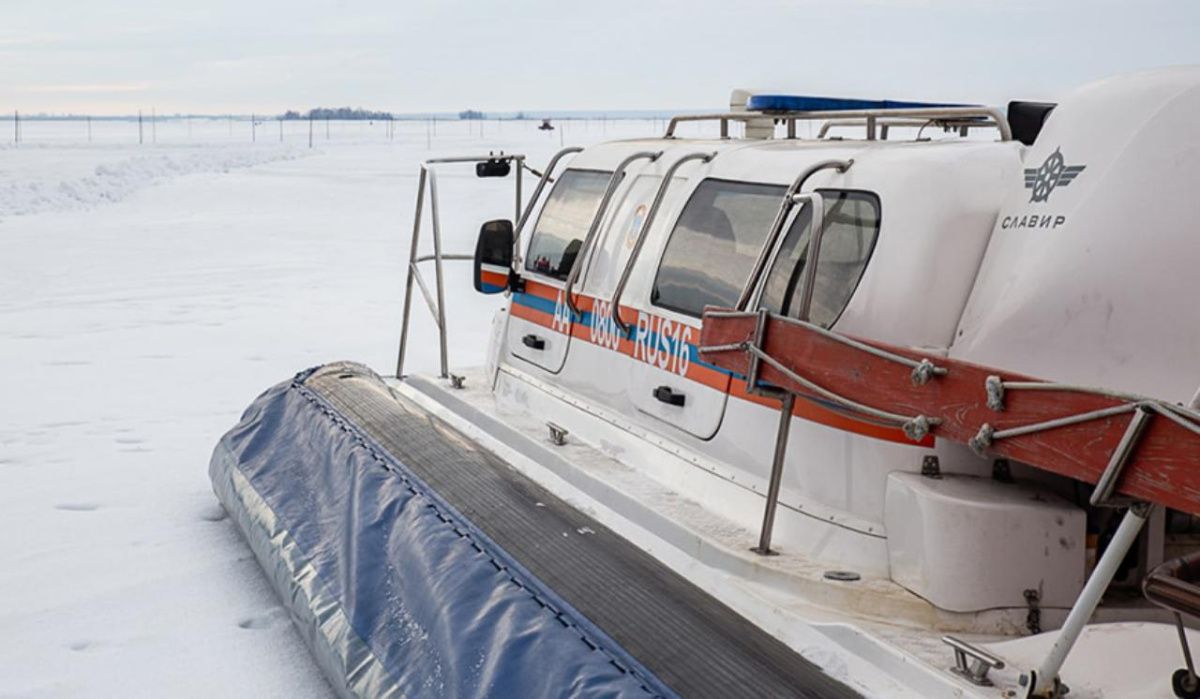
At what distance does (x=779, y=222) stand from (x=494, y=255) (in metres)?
2.42

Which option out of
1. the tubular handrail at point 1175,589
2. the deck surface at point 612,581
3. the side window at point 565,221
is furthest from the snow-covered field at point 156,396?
the tubular handrail at point 1175,589

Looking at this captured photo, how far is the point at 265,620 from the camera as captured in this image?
16.6ft

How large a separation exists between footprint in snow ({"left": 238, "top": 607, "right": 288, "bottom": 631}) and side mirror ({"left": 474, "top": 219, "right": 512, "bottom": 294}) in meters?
1.66

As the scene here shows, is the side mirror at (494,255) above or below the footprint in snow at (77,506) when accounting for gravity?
above

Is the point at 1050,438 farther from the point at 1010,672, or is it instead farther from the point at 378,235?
the point at 378,235

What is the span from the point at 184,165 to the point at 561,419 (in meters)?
42.6

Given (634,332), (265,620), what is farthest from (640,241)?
(265,620)

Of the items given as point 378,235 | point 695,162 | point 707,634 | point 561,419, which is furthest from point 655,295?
point 378,235

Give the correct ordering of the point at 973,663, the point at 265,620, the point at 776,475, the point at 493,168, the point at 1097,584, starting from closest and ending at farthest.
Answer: the point at 1097,584, the point at 973,663, the point at 776,475, the point at 265,620, the point at 493,168

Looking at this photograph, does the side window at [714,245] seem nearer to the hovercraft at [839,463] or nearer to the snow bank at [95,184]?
the hovercraft at [839,463]

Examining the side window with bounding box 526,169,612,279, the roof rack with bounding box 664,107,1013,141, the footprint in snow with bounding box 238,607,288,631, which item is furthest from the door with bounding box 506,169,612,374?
the footprint in snow with bounding box 238,607,288,631

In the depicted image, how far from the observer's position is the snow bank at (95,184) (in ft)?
83.8

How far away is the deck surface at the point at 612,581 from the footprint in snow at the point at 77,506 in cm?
191

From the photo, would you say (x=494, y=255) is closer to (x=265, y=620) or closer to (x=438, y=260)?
(x=438, y=260)
